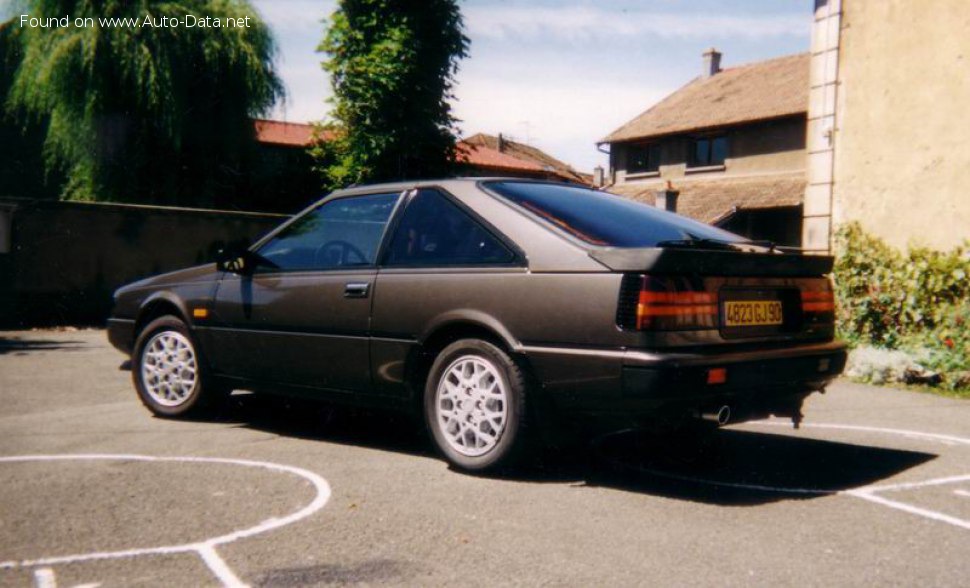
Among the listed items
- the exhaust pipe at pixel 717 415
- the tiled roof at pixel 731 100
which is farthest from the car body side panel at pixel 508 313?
the tiled roof at pixel 731 100

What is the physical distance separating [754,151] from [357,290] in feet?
92.5

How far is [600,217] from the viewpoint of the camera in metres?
4.93

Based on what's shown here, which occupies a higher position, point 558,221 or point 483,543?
point 558,221

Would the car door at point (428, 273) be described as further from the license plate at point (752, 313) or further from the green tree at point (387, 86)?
the green tree at point (387, 86)

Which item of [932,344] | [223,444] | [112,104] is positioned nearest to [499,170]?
[112,104]

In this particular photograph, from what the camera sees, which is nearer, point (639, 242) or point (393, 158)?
point (639, 242)

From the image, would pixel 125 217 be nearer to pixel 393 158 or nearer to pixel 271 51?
pixel 393 158

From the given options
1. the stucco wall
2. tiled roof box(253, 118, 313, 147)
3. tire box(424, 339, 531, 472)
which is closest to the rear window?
tire box(424, 339, 531, 472)

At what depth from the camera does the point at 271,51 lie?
26.0 meters

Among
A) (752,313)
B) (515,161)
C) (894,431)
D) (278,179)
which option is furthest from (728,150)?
(752,313)

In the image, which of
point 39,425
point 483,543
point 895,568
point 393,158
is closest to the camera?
point 895,568

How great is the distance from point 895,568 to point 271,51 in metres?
25.3

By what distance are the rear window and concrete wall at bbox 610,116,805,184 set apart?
84.7ft

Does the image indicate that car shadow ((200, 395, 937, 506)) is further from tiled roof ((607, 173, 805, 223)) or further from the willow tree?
tiled roof ((607, 173, 805, 223))
